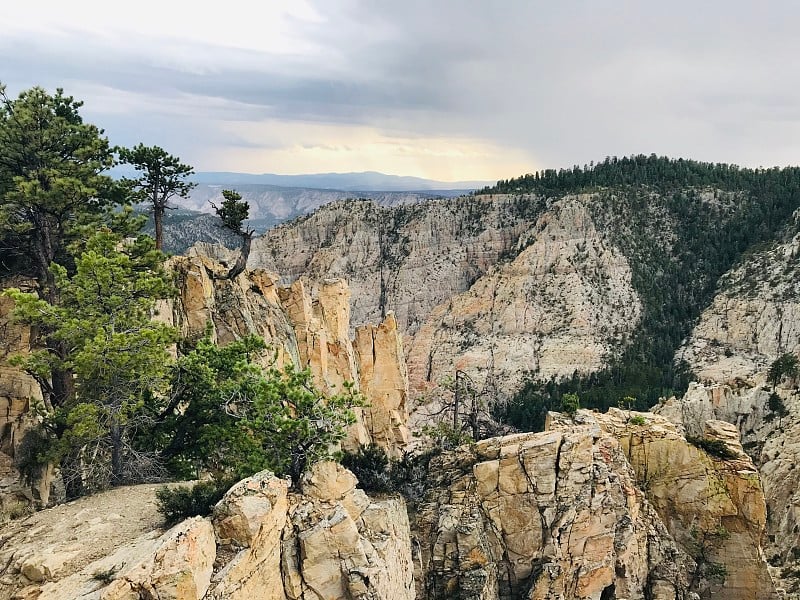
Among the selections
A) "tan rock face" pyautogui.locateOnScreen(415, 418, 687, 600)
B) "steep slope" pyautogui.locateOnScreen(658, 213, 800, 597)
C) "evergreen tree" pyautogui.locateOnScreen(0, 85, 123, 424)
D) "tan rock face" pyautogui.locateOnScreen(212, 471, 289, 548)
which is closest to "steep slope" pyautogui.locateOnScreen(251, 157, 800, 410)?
"steep slope" pyautogui.locateOnScreen(658, 213, 800, 597)

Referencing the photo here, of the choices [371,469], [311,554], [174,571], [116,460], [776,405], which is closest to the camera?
[174,571]

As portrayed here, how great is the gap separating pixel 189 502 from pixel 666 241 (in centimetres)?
10107

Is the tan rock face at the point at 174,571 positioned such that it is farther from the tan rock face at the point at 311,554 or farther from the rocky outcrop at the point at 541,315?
the rocky outcrop at the point at 541,315

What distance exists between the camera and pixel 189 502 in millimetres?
13531

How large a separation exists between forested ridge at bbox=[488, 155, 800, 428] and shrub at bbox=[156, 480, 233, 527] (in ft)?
221

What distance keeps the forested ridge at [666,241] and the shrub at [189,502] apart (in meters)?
67.4

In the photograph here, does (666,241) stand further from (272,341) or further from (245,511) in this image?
(245,511)

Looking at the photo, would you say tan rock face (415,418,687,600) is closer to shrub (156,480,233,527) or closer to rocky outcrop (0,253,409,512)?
rocky outcrop (0,253,409,512)

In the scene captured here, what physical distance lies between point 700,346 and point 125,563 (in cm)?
8870

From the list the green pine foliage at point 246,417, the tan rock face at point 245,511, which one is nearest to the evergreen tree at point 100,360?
the green pine foliage at point 246,417

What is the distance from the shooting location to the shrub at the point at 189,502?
13406 millimetres

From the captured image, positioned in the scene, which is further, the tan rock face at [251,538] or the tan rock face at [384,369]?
the tan rock face at [384,369]

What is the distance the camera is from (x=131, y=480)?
17344mm

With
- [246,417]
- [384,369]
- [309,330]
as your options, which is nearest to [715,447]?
[246,417]
